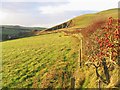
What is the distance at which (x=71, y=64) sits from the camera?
2992 cm

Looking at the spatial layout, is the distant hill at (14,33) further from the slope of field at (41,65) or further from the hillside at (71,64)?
the hillside at (71,64)

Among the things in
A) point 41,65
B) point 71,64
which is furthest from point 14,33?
point 71,64

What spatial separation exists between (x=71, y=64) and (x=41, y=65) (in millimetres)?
3642

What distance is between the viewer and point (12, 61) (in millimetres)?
34750

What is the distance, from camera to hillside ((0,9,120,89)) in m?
20.9

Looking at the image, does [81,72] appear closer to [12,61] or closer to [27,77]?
[27,77]

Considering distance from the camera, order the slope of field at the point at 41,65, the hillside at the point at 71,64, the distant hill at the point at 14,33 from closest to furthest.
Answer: the hillside at the point at 71,64
the slope of field at the point at 41,65
the distant hill at the point at 14,33

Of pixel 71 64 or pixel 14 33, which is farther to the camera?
pixel 14 33

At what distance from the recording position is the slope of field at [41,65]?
26.7 meters

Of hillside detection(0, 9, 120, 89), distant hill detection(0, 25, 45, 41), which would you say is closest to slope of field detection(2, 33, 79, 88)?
hillside detection(0, 9, 120, 89)

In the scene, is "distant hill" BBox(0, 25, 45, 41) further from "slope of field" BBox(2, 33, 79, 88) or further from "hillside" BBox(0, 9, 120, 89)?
"hillside" BBox(0, 9, 120, 89)

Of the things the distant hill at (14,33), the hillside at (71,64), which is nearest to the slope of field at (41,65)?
the hillside at (71,64)

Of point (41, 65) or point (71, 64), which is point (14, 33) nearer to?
point (41, 65)

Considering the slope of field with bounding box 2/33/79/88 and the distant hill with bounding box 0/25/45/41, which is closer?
the slope of field with bounding box 2/33/79/88
